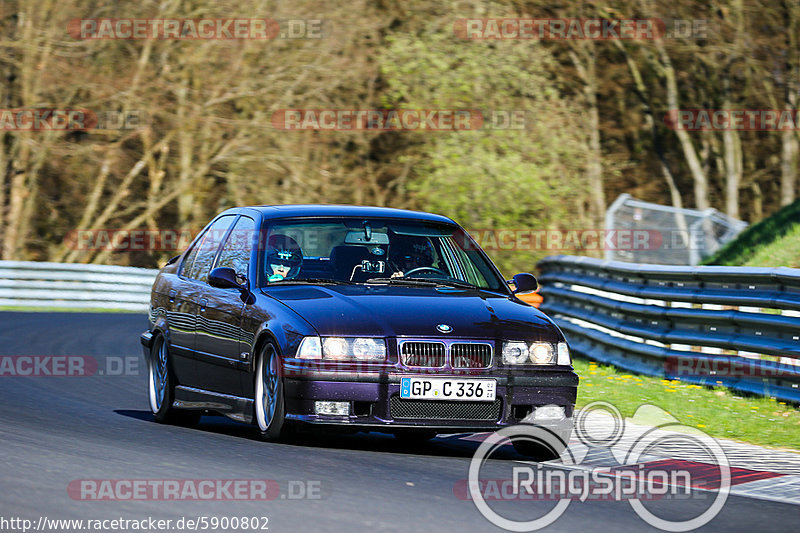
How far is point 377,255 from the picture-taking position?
9773 millimetres

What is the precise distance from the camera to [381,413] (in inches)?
333

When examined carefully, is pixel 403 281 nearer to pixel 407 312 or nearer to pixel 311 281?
pixel 311 281

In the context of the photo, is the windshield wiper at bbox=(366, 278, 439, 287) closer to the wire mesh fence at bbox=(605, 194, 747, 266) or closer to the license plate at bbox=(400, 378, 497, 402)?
the license plate at bbox=(400, 378, 497, 402)

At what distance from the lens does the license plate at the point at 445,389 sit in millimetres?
8445

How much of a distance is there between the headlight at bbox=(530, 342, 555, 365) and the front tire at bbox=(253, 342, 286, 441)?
154 centimetres

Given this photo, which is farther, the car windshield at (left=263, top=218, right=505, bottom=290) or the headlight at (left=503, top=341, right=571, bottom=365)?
the car windshield at (left=263, top=218, right=505, bottom=290)

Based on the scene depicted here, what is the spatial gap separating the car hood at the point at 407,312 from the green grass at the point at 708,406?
7.11 ft

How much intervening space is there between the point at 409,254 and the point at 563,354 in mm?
1504

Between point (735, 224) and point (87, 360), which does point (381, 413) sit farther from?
point (735, 224)

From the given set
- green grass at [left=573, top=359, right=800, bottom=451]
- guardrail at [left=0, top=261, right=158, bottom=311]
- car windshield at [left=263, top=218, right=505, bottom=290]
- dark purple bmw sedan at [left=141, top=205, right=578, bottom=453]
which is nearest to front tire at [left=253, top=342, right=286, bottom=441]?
dark purple bmw sedan at [left=141, top=205, right=578, bottom=453]

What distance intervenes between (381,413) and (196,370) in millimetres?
2101

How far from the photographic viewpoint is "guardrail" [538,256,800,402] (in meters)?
11.8

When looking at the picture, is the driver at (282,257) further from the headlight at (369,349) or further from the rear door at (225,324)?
the headlight at (369,349)

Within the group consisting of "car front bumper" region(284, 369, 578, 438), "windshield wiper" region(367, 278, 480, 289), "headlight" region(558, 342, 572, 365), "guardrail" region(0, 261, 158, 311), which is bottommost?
"guardrail" region(0, 261, 158, 311)
